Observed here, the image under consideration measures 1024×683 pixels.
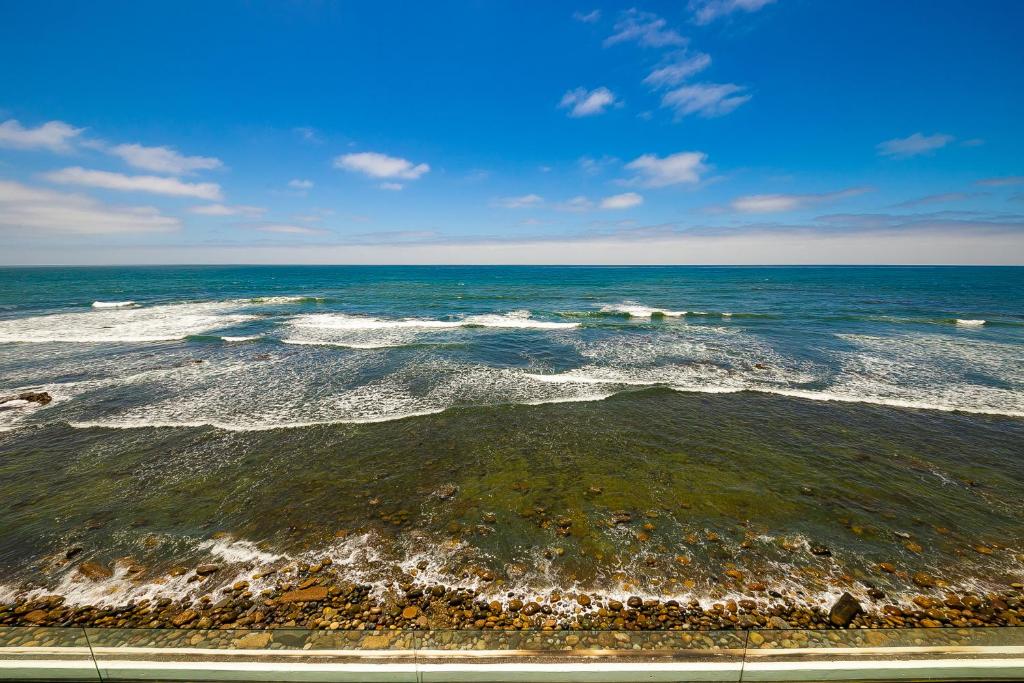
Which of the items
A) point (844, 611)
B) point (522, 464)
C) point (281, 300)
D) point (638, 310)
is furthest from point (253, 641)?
point (281, 300)

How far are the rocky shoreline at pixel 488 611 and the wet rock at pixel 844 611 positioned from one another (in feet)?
0.04

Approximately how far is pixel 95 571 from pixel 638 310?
39.6 m

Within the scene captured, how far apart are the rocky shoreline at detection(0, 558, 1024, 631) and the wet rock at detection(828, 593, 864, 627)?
0.04 ft

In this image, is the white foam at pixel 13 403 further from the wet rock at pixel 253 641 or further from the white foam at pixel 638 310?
the white foam at pixel 638 310

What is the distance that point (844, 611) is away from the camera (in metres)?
5.20

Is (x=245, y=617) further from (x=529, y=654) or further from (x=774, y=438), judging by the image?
(x=774, y=438)

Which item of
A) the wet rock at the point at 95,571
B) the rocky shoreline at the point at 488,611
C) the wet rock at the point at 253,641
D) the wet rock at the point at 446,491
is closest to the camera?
the wet rock at the point at 253,641

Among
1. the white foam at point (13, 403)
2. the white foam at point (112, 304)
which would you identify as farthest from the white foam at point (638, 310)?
the white foam at point (112, 304)

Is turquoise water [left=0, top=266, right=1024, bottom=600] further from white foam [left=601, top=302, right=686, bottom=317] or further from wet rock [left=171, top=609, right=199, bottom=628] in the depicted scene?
white foam [left=601, top=302, right=686, bottom=317]

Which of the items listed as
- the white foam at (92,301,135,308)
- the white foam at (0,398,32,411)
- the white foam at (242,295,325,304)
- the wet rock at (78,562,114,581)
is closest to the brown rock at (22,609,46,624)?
the wet rock at (78,562,114,581)

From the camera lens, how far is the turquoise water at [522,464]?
6383 millimetres

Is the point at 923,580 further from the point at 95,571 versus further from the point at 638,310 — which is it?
the point at 638,310

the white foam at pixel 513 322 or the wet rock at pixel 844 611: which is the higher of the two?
the white foam at pixel 513 322

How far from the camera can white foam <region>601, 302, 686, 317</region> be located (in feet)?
123
